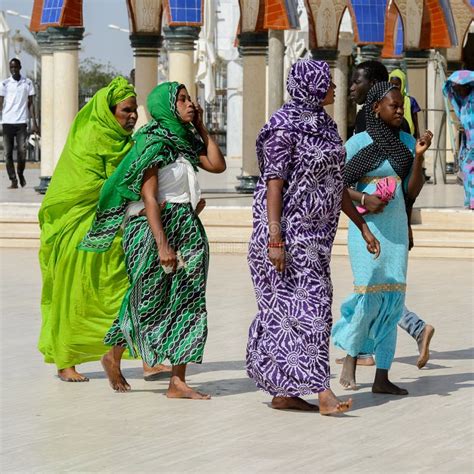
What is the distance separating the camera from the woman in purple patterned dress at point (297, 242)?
6691 millimetres

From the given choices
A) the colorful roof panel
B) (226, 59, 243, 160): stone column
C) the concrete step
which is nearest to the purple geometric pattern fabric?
the concrete step

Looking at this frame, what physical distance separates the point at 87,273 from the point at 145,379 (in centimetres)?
63

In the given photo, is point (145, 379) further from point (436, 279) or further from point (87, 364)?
point (436, 279)

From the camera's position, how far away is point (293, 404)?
683 cm

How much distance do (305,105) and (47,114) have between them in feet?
34.1

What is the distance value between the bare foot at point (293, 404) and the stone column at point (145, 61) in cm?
1077

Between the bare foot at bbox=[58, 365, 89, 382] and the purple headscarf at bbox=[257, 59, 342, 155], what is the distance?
1.68 meters

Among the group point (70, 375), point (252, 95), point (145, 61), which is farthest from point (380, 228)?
point (145, 61)

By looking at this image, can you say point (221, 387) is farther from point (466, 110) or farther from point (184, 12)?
point (184, 12)

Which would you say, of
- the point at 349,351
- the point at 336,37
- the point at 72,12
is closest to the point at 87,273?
the point at 349,351

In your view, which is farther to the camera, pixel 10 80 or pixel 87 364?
pixel 10 80

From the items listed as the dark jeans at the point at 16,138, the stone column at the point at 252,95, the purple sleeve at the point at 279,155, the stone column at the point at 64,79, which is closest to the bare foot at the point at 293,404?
the purple sleeve at the point at 279,155

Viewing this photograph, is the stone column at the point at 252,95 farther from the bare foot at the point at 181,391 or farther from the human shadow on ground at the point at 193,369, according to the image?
the bare foot at the point at 181,391

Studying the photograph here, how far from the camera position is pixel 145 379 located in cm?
774
